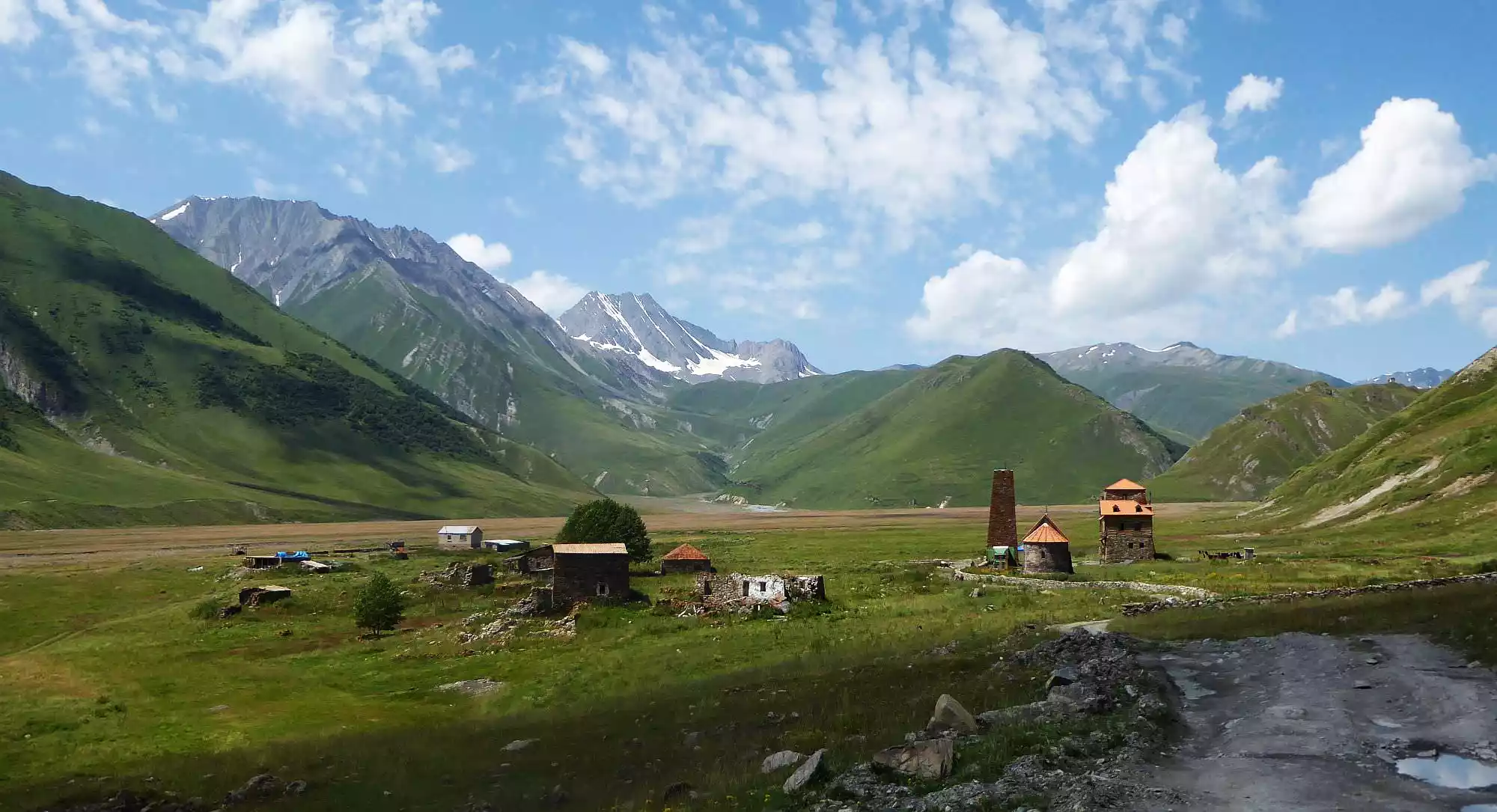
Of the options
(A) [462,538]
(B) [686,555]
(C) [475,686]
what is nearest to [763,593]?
(C) [475,686]

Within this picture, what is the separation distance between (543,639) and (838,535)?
117m

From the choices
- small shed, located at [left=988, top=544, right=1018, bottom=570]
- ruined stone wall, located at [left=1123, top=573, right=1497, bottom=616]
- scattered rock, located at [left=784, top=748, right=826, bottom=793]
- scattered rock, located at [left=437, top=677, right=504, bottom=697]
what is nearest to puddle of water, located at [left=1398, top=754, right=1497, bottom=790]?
scattered rock, located at [left=784, top=748, right=826, bottom=793]

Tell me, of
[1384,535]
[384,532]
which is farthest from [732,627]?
[384,532]

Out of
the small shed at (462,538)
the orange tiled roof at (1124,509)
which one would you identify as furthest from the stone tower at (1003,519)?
the small shed at (462,538)

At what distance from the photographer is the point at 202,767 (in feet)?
114

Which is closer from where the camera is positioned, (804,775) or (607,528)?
(804,775)

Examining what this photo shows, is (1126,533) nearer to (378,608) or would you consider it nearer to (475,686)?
(475,686)

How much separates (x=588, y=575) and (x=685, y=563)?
33.4 metres

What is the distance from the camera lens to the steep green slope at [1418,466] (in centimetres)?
10012

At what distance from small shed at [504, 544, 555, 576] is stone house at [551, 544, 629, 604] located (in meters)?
29.3

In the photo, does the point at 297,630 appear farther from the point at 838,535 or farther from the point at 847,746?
the point at 838,535

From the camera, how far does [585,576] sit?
217ft

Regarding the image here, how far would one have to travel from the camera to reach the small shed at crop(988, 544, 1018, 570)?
3499 inches

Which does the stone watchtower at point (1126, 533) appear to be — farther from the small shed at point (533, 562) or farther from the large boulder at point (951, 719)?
the large boulder at point (951, 719)
